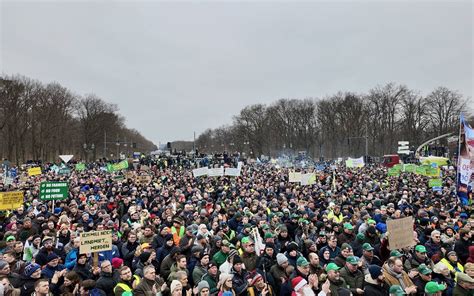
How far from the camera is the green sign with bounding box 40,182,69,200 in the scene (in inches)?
473

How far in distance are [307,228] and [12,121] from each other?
53.5m

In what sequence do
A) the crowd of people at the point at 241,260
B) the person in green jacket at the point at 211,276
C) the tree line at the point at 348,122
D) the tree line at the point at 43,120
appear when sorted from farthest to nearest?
1. the tree line at the point at 348,122
2. the tree line at the point at 43,120
3. the person in green jacket at the point at 211,276
4. the crowd of people at the point at 241,260

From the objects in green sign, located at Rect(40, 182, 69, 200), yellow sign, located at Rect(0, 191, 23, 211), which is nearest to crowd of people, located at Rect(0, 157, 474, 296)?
yellow sign, located at Rect(0, 191, 23, 211)

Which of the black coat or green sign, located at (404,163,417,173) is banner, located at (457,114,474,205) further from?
the black coat

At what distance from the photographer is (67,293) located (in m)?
5.19

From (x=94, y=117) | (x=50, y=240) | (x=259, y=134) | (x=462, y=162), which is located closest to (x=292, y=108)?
(x=259, y=134)

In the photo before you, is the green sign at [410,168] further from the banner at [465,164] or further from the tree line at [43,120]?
the tree line at [43,120]

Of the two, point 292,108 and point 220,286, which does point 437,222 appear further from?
point 292,108

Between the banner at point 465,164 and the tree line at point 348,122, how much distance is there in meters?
45.7

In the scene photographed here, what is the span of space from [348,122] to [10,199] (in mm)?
66384

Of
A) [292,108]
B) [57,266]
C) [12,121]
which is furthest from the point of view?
[292,108]

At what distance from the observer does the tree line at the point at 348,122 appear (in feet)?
209

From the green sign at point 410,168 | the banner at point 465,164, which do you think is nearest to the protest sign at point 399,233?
the banner at point 465,164

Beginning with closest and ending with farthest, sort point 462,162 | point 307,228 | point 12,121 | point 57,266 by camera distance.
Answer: point 57,266
point 307,228
point 462,162
point 12,121
